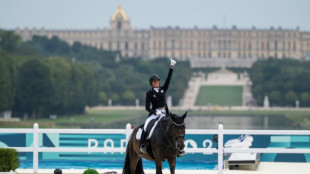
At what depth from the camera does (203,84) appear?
379ft

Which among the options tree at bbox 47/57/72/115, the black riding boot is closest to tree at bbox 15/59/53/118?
tree at bbox 47/57/72/115

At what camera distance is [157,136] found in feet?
38.6

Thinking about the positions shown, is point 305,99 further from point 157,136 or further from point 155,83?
point 157,136

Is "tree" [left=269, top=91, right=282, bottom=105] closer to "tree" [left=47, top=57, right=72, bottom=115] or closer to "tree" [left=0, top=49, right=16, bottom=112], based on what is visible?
"tree" [left=47, top=57, right=72, bottom=115]

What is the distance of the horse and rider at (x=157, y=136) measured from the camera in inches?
445

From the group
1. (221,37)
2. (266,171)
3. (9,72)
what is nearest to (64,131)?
(266,171)

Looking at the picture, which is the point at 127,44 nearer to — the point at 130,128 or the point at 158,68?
the point at 158,68

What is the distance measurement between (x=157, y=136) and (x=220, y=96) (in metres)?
88.7

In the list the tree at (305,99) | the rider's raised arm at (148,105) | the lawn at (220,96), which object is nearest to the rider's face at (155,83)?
the rider's raised arm at (148,105)

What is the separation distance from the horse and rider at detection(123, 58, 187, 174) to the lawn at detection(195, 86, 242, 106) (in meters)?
83.3

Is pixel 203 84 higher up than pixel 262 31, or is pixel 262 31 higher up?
pixel 262 31

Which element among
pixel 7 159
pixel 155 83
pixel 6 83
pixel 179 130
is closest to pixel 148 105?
→ pixel 155 83

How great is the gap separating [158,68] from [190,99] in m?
17.7

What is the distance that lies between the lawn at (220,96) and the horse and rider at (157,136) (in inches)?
3281
